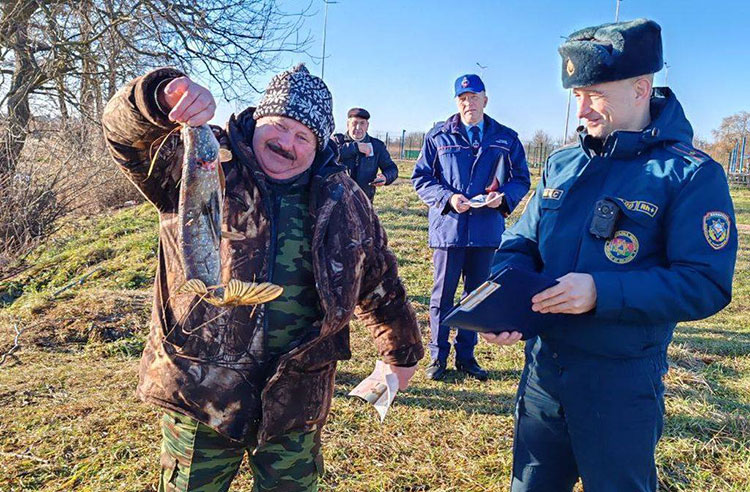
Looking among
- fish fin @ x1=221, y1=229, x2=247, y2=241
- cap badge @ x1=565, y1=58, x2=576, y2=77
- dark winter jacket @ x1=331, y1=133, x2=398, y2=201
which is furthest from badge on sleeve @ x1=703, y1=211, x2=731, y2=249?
dark winter jacket @ x1=331, y1=133, x2=398, y2=201

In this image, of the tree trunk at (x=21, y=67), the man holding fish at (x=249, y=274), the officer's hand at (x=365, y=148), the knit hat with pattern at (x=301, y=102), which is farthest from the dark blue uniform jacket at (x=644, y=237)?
the tree trunk at (x=21, y=67)

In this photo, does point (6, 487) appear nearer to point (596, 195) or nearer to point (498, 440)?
point (498, 440)

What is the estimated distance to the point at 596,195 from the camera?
1983 mm

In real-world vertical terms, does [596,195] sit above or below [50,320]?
above

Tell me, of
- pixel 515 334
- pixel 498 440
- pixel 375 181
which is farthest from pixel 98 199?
pixel 515 334

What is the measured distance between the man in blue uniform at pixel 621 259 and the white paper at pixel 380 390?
2.02ft

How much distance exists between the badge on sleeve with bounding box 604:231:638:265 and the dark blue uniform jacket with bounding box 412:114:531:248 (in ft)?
8.33

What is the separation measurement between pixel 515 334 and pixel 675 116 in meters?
0.98

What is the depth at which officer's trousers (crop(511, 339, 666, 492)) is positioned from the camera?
188cm

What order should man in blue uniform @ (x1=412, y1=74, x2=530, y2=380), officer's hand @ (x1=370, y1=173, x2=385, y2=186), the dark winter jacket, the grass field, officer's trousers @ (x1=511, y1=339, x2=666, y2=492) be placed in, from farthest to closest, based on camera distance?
officer's hand @ (x1=370, y1=173, x2=385, y2=186), the dark winter jacket, man in blue uniform @ (x1=412, y1=74, x2=530, y2=380), the grass field, officer's trousers @ (x1=511, y1=339, x2=666, y2=492)

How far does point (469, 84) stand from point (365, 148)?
263cm

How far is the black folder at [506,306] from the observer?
6.26 ft

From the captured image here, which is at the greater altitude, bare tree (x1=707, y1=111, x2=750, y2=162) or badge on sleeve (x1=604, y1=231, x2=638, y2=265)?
bare tree (x1=707, y1=111, x2=750, y2=162)

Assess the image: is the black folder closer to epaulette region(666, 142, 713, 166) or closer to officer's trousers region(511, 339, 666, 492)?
officer's trousers region(511, 339, 666, 492)
